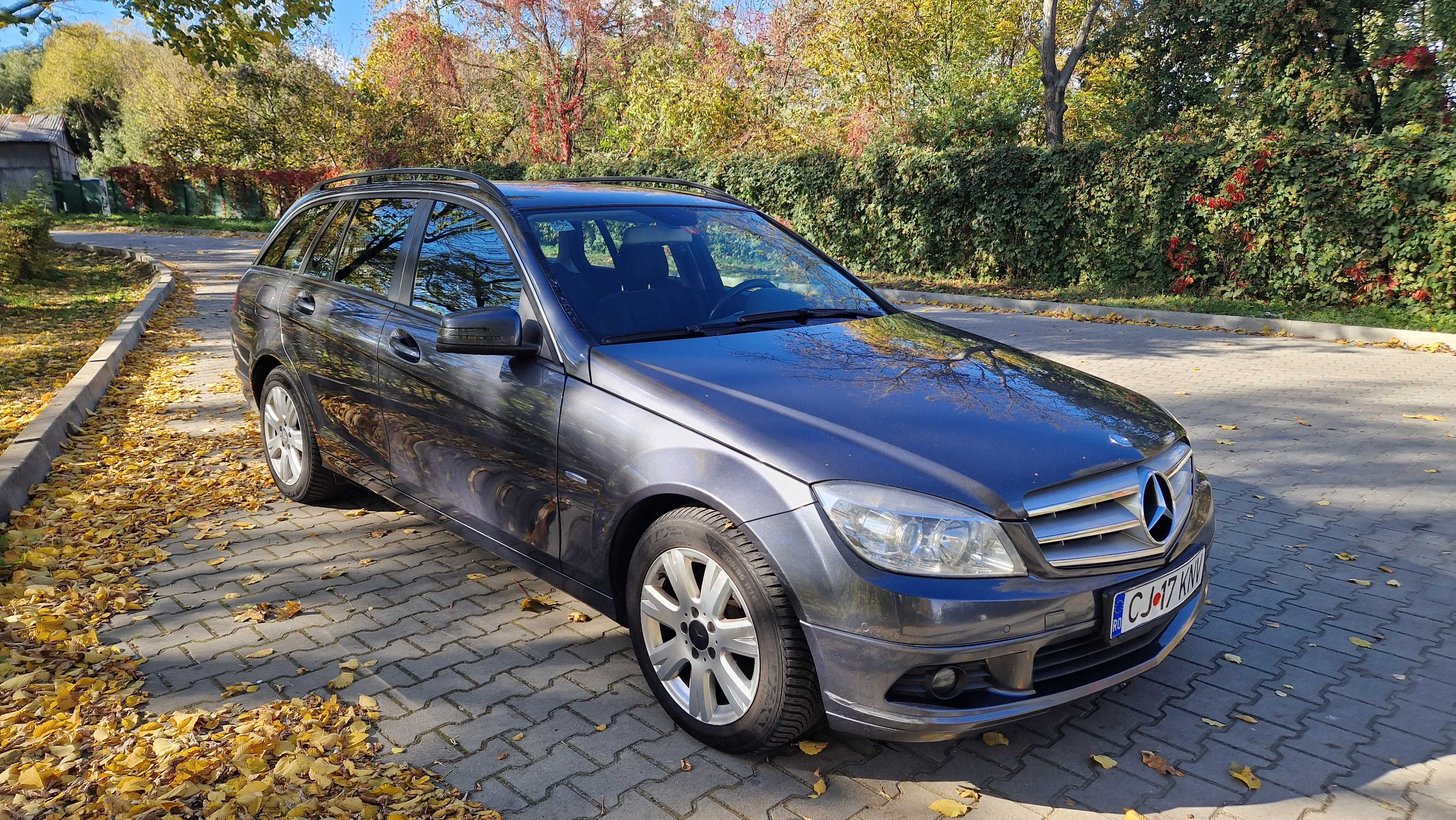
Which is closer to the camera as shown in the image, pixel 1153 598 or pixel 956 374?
pixel 1153 598

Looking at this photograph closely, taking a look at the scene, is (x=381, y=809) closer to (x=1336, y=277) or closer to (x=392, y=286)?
(x=392, y=286)

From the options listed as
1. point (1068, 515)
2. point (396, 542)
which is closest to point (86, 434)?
point (396, 542)

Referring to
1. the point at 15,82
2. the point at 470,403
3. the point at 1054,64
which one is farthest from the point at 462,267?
the point at 15,82

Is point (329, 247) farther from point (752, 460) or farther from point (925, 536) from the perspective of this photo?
point (925, 536)

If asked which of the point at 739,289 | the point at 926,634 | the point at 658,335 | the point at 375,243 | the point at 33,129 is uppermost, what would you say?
the point at 33,129

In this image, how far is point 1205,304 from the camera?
13.1 m

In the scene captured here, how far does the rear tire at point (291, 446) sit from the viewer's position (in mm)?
4934

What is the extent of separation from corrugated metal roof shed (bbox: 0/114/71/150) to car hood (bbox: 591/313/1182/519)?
181 feet

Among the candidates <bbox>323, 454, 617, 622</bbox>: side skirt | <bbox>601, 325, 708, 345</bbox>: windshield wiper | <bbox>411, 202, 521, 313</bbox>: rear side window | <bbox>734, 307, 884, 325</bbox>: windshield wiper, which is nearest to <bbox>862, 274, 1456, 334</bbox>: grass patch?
<bbox>734, 307, 884, 325</bbox>: windshield wiper

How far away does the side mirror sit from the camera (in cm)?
334

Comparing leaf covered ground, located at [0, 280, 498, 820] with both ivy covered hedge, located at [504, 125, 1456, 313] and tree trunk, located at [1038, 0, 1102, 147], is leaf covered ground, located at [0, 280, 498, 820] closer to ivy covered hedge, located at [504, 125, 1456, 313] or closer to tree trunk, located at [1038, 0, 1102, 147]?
ivy covered hedge, located at [504, 125, 1456, 313]

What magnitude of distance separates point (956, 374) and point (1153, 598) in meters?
0.98

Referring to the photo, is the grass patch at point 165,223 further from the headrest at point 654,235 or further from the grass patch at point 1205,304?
the headrest at point 654,235

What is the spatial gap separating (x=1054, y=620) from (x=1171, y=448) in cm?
93
